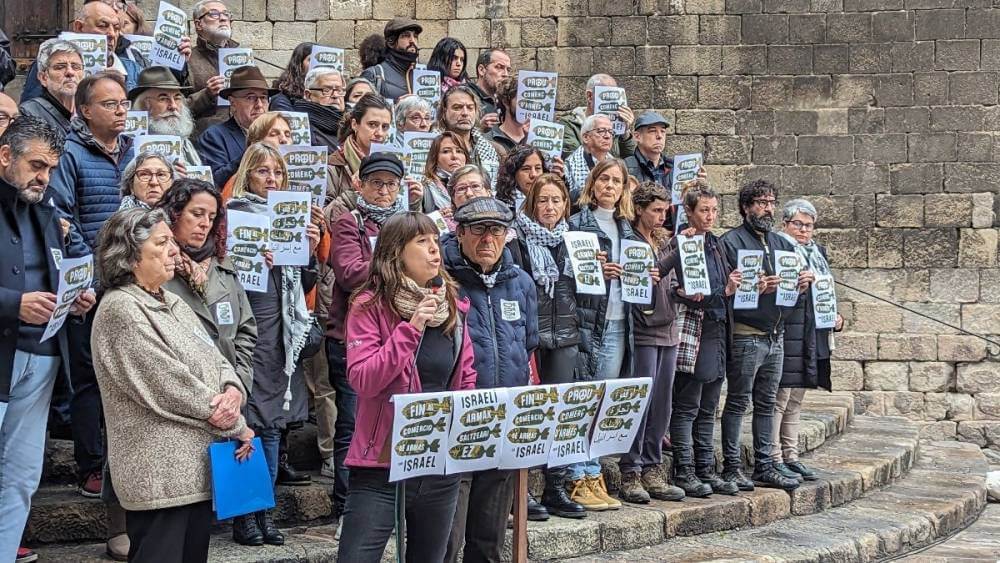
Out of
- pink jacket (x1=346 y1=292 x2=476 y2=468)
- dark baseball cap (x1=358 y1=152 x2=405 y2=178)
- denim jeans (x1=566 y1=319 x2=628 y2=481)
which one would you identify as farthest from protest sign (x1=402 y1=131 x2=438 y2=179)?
pink jacket (x1=346 y1=292 x2=476 y2=468)

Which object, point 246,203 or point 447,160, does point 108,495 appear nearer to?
point 246,203

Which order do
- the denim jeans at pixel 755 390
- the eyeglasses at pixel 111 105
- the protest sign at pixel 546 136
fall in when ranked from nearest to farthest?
1. the eyeglasses at pixel 111 105
2. the denim jeans at pixel 755 390
3. the protest sign at pixel 546 136

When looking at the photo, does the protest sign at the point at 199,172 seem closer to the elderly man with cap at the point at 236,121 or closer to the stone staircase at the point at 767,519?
the elderly man with cap at the point at 236,121

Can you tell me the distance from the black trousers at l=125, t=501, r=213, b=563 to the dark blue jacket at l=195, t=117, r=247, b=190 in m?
3.02

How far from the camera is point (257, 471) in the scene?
4.97 m

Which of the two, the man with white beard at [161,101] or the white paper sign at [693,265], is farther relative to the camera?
the white paper sign at [693,265]

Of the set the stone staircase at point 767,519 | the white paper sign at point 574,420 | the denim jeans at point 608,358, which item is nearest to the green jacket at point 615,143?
the stone staircase at point 767,519

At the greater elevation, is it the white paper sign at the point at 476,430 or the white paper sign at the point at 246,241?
the white paper sign at the point at 246,241

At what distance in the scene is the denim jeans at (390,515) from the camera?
4918 millimetres

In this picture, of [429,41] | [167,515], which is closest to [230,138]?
[167,515]

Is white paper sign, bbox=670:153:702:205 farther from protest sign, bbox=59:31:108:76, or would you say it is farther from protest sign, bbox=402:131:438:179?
protest sign, bbox=59:31:108:76

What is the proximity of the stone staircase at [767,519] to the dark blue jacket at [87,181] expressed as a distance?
1322mm

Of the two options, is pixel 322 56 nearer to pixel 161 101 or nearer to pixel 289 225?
pixel 161 101

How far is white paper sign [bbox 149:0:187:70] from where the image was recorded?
27.9 ft
